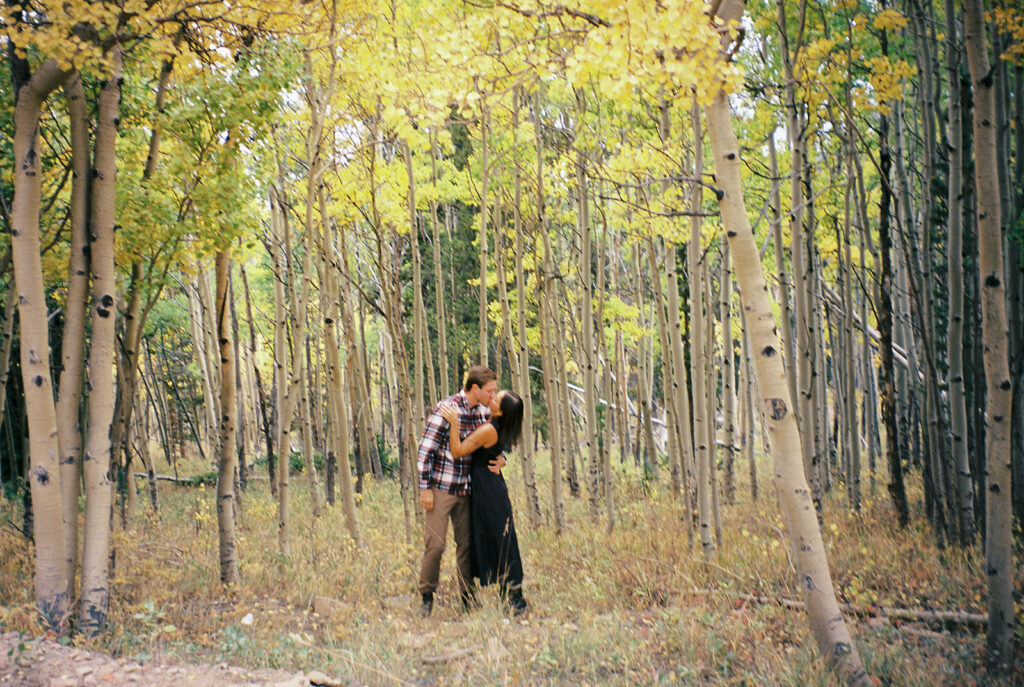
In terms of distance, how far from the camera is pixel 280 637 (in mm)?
4473

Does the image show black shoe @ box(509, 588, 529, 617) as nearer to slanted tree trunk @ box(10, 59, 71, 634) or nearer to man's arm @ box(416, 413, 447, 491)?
man's arm @ box(416, 413, 447, 491)

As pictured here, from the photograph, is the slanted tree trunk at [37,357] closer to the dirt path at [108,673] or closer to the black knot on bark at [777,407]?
the dirt path at [108,673]

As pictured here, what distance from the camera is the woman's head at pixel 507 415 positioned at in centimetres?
490

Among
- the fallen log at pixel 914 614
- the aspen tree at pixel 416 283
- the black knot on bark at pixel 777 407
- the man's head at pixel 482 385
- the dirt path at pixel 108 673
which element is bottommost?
the fallen log at pixel 914 614

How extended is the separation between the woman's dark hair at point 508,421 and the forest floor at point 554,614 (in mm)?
1288

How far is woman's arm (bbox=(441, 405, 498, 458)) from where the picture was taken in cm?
480

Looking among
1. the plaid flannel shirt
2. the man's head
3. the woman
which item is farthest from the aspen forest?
the man's head

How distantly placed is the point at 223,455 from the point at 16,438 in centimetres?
1076

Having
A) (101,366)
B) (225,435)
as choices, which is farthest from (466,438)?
(101,366)

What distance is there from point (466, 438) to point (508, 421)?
36cm

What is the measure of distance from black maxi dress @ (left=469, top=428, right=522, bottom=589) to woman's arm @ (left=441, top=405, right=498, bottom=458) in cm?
10

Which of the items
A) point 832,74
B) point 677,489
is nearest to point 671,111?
point 832,74

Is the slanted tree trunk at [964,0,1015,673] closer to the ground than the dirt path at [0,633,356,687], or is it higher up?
higher up

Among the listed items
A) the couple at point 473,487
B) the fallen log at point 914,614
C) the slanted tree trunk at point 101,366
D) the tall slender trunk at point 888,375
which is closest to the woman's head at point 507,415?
the couple at point 473,487
